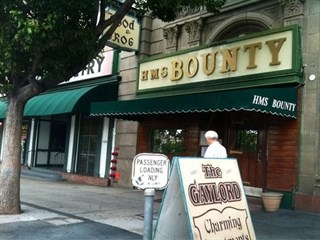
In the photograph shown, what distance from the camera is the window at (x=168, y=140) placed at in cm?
1298

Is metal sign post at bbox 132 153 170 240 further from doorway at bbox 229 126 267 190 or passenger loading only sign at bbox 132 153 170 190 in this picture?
doorway at bbox 229 126 267 190

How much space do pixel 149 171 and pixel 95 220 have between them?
389 cm

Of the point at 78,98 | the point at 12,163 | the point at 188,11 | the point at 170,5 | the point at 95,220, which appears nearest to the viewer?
the point at 95,220

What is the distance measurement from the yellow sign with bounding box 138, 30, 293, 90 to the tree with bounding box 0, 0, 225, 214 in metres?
1.99

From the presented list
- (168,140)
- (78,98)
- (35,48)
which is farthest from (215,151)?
(78,98)

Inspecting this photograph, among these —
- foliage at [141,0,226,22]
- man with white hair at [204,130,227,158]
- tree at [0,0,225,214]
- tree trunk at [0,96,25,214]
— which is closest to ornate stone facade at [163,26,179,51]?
foliage at [141,0,226,22]

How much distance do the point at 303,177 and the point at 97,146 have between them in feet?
27.0

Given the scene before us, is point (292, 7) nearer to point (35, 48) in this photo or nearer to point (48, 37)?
point (48, 37)

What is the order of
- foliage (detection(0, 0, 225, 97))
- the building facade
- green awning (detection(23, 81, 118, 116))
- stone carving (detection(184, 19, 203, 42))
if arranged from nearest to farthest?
foliage (detection(0, 0, 225, 97))
the building facade
stone carving (detection(184, 19, 203, 42))
green awning (detection(23, 81, 118, 116))

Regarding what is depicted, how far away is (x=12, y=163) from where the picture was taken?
8.41 metres

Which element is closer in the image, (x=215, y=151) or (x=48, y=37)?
(x=215, y=151)

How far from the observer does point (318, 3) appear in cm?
983

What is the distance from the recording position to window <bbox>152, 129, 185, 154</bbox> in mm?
12977

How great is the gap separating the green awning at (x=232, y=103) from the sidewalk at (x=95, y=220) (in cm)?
221
